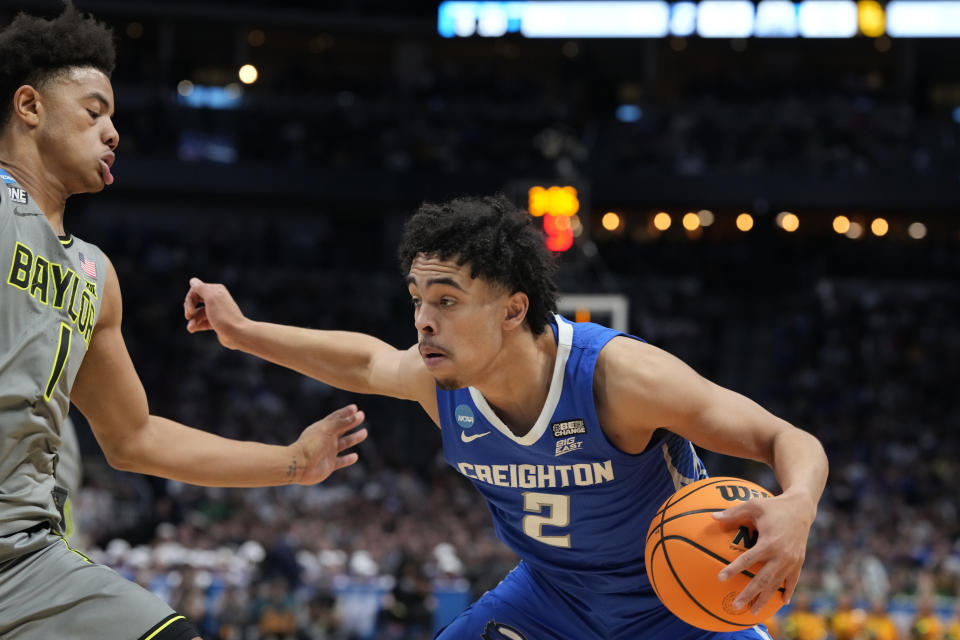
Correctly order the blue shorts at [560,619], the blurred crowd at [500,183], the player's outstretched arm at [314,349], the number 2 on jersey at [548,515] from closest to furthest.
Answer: the number 2 on jersey at [548,515] < the blue shorts at [560,619] < the player's outstretched arm at [314,349] < the blurred crowd at [500,183]

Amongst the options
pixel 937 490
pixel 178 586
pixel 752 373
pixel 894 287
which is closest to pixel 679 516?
pixel 178 586

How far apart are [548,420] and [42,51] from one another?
2.08 m

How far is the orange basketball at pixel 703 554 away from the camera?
335 cm

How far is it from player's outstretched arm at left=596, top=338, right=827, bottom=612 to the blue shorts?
730 mm

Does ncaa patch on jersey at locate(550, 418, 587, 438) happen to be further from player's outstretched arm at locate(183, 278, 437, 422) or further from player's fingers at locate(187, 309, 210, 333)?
player's fingers at locate(187, 309, 210, 333)

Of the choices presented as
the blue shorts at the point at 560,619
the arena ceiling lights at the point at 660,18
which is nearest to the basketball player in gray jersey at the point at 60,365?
the blue shorts at the point at 560,619

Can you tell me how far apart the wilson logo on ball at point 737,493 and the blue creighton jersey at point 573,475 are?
40cm

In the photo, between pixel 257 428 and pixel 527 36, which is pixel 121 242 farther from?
pixel 527 36

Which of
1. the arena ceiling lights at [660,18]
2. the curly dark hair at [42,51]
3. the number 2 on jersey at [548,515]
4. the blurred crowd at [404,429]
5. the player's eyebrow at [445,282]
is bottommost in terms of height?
the blurred crowd at [404,429]

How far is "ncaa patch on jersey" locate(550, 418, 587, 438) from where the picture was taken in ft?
12.7

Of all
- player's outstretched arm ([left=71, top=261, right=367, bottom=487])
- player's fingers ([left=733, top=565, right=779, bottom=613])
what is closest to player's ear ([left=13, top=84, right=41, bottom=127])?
player's outstretched arm ([left=71, top=261, right=367, bottom=487])

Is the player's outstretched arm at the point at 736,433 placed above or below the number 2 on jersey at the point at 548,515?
above

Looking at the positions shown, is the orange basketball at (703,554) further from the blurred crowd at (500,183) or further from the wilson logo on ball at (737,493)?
the blurred crowd at (500,183)

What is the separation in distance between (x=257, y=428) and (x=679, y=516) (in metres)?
16.8
